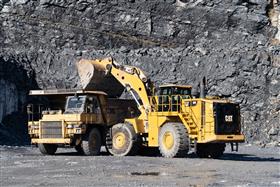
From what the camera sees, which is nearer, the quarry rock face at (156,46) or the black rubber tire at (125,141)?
the black rubber tire at (125,141)

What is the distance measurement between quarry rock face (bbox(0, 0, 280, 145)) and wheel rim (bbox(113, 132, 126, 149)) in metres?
7.87

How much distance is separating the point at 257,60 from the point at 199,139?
13121 millimetres

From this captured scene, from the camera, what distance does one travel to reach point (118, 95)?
62.2 ft

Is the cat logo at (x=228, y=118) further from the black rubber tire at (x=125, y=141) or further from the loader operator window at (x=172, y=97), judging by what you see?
the black rubber tire at (x=125, y=141)

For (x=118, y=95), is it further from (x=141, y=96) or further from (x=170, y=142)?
(x=170, y=142)

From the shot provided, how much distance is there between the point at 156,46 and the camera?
111ft

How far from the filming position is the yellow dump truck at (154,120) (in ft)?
51.5

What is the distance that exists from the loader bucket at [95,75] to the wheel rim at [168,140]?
10.4ft

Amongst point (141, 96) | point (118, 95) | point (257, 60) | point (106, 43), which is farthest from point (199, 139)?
point (106, 43)

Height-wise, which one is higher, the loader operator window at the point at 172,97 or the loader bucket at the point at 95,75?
the loader bucket at the point at 95,75

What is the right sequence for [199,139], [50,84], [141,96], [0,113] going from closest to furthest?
[199,139], [141,96], [0,113], [50,84]

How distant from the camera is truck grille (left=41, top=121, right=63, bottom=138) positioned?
17188 mm

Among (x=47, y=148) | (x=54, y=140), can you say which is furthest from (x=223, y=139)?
(x=47, y=148)

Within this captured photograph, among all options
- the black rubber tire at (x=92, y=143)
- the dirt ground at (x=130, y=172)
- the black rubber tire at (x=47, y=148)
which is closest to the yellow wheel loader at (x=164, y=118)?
the black rubber tire at (x=92, y=143)
